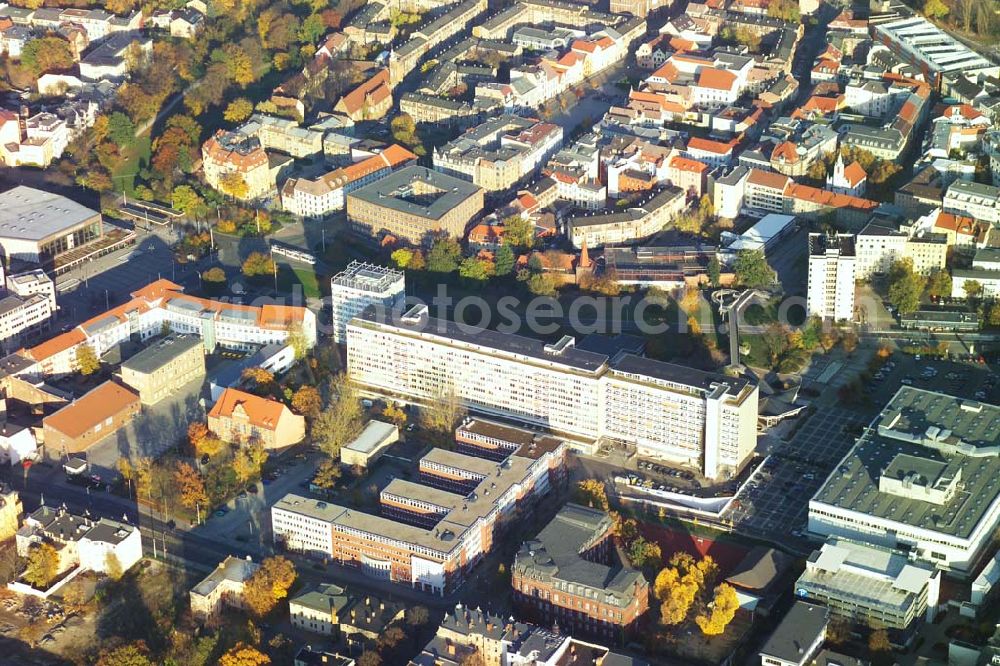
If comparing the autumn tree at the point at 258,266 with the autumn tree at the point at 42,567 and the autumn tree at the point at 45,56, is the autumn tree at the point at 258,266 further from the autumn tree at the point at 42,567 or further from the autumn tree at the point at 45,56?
the autumn tree at the point at 45,56

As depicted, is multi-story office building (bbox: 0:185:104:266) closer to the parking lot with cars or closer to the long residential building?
the long residential building

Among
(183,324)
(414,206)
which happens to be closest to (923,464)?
(414,206)

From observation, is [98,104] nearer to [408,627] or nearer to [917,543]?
[408,627]

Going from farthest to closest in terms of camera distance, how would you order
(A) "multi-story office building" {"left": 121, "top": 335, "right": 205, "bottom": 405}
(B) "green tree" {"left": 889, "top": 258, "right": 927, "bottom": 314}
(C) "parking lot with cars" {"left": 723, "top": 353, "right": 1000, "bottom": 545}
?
1. (B) "green tree" {"left": 889, "top": 258, "right": 927, "bottom": 314}
2. (A) "multi-story office building" {"left": 121, "top": 335, "right": 205, "bottom": 405}
3. (C) "parking lot with cars" {"left": 723, "top": 353, "right": 1000, "bottom": 545}

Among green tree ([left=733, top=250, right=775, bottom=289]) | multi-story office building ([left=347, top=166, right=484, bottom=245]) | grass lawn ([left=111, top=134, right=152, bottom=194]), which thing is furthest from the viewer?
grass lawn ([left=111, top=134, right=152, bottom=194])

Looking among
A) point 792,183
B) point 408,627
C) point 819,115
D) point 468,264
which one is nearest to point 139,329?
point 468,264

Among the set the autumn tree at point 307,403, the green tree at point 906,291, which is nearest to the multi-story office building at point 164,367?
the autumn tree at point 307,403

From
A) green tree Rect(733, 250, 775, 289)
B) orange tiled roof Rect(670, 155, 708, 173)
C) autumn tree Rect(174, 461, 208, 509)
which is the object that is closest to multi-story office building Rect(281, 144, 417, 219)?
orange tiled roof Rect(670, 155, 708, 173)
